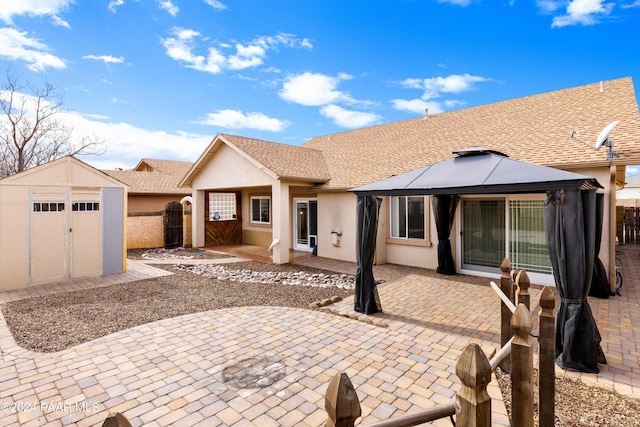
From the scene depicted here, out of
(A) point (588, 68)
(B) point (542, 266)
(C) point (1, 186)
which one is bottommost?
(B) point (542, 266)

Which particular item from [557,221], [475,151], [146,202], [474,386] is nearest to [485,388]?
[474,386]

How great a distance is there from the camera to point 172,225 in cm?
1584

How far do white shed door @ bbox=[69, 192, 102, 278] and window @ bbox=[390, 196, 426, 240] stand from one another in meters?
Result: 9.79

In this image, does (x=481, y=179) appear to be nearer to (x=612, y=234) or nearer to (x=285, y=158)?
(x=612, y=234)

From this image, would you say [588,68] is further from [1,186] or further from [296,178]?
[1,186]

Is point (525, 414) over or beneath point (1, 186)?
beneath

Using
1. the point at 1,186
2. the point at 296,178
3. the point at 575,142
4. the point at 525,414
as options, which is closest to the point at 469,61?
the point at 575,142

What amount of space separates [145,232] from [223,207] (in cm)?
436

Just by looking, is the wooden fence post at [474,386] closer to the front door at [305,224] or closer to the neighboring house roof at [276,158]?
the neighboring house roof at [276,158]

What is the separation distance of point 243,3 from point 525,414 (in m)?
13.3

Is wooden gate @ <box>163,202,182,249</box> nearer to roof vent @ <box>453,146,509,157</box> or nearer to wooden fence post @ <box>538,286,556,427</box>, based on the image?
roof vent @ <box>453,146,509,157</box>

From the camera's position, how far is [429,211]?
1026 cm

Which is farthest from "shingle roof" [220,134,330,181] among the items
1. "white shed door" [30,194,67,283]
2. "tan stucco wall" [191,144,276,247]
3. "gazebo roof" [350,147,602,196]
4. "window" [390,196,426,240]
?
"white shed door" [30,194,67,283]

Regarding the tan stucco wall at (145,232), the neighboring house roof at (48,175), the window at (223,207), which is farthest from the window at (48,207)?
the window at (223,207)
